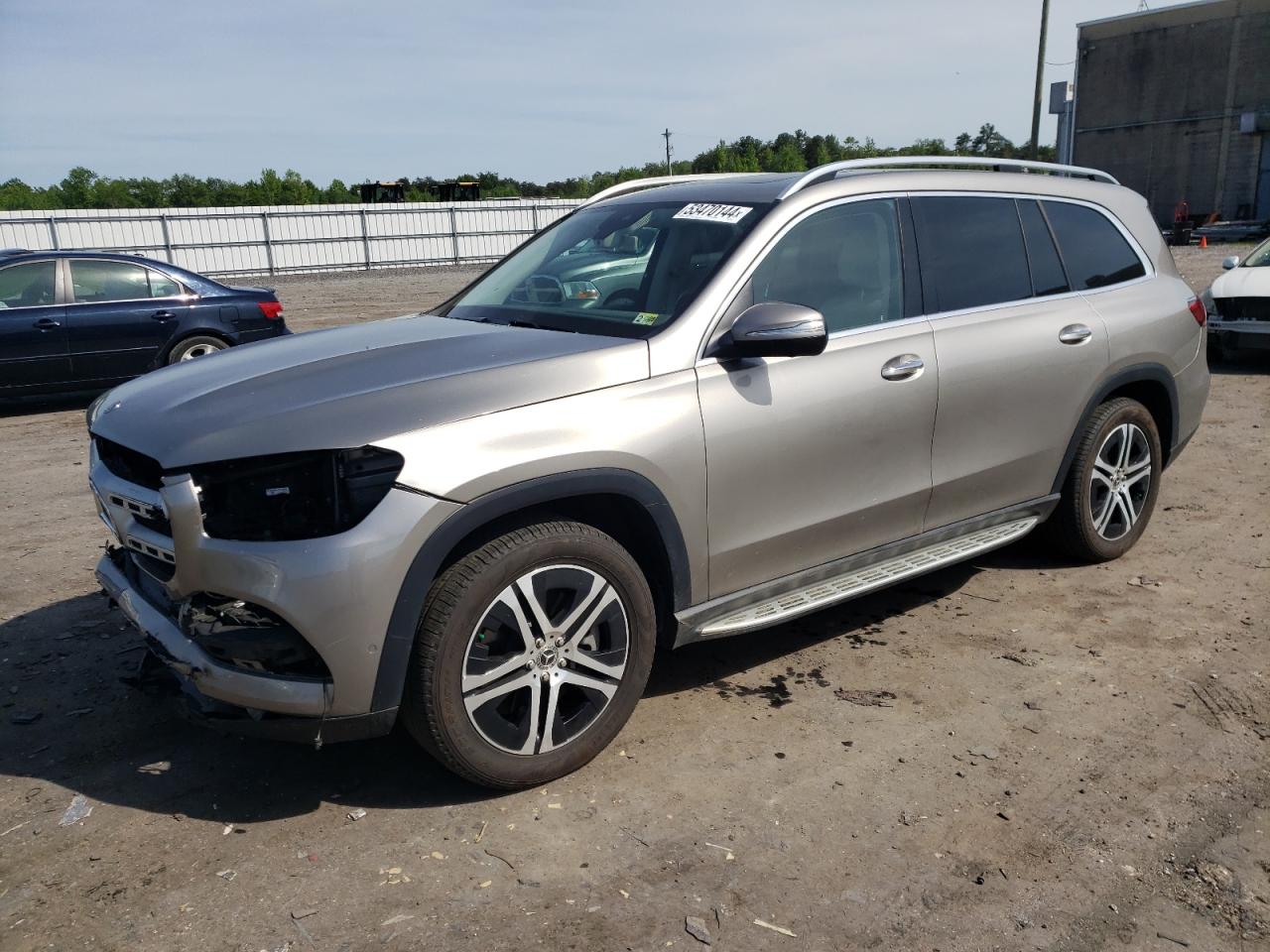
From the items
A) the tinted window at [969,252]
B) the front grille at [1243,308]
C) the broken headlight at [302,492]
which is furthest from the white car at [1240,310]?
the broken headlight at [302,492]

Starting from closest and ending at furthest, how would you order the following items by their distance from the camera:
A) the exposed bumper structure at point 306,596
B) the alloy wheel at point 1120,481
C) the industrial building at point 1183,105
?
1. the exposed bumper structure at point 306,596
2. the alloy wheel at point 1120,481
3. the industrial building at point 1183,105

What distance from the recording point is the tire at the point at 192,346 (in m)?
10.7

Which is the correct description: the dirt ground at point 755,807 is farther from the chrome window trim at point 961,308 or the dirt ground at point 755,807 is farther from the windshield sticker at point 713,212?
the windshield sticker at point 713,212

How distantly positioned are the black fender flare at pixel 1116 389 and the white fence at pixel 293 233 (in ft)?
102

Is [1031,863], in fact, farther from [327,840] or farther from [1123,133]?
[1123,133]

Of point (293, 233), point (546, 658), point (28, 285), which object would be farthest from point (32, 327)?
point (293, 233)

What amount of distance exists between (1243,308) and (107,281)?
1160 centimetres

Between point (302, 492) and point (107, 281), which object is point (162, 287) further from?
point (302, 492)

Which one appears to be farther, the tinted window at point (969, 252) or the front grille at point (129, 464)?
the tinted window at point (969, 252)

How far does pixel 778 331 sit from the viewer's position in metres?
3.45

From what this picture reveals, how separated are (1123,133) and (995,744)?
180 feet

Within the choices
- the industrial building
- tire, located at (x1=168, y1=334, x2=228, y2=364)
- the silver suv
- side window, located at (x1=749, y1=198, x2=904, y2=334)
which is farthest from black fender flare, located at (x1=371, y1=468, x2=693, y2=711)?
the industrial building

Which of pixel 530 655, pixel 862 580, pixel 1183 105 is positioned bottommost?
pixel 862 580

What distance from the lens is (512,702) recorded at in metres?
3.24
